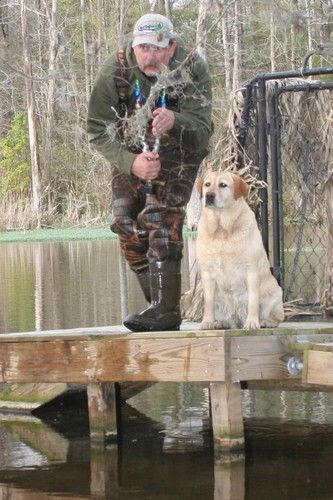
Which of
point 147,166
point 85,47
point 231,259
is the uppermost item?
point 85,47

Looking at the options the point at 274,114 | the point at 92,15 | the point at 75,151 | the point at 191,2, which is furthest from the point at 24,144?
the point at 274,114

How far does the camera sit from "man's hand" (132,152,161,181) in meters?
7.19

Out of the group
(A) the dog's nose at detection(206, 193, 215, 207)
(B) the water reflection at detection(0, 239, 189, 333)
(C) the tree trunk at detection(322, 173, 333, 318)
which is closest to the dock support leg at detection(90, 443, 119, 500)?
(A) the dog's nose at detection(206, 193, 215, 207)

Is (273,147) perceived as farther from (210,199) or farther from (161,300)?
(161,300)

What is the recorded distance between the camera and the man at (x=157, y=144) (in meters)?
7.23

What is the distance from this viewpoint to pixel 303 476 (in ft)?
21.6

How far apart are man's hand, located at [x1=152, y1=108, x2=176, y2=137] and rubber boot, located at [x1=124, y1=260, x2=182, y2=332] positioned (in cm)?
82

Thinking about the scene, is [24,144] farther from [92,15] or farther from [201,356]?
[201,356]

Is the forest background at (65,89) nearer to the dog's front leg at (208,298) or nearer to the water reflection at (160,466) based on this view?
the water reflection at (160,466)

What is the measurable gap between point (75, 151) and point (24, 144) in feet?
6.68

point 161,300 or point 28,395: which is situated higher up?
point 161,300

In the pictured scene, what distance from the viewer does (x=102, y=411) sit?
750 cm

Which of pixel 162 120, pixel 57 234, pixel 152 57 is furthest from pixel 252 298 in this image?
pixel 57 234

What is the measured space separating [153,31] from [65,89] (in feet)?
141
